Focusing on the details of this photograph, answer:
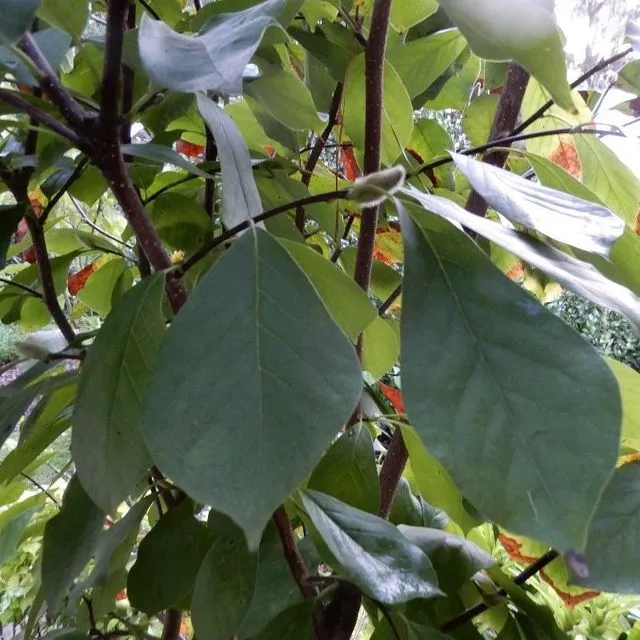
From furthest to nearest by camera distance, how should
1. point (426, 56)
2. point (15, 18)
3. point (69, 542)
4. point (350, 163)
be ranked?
point (350, 163) < point (426, 56) < point (69, 542) < point (15, 18)

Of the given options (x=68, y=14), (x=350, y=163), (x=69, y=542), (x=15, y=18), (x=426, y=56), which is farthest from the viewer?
(x=350, y=163)

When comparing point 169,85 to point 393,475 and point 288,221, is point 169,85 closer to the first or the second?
point 288,221

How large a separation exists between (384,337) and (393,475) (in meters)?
0.12

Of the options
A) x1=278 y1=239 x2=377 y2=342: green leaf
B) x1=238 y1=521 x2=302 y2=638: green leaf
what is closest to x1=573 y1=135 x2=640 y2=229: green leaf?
x1=278 y1=239 x2=377 y2=342: green leaf

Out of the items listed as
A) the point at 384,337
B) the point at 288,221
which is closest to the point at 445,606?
the point at 384,337

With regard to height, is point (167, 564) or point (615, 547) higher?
point (615, 547)

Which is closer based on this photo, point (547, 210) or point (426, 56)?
point (547, 210)

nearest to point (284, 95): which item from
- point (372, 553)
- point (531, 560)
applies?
point (372, 553)

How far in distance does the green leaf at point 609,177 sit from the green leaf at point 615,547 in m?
0.24

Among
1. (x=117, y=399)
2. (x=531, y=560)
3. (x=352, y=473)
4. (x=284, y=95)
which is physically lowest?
(x=531, y=560)

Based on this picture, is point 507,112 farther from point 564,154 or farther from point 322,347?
point 322,347

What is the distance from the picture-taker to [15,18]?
0.17m

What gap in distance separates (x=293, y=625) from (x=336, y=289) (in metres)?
0.20

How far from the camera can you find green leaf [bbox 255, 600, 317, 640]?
0.35m
